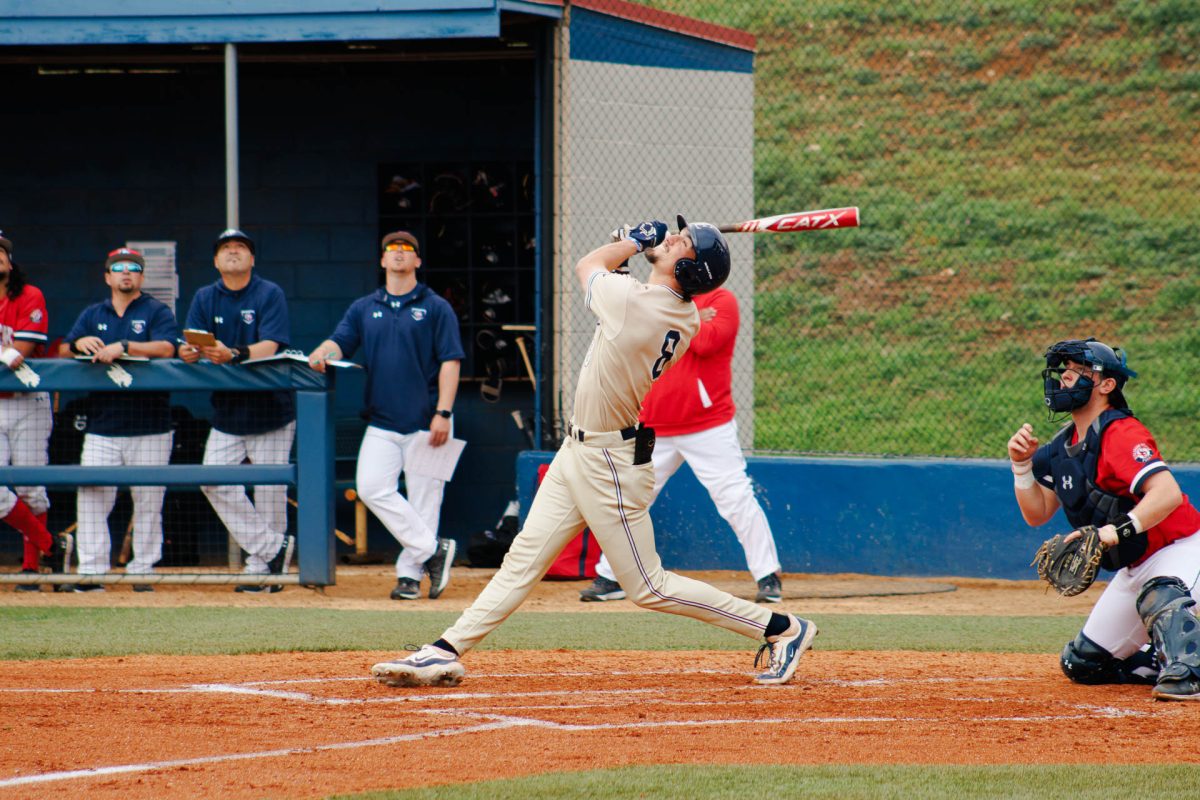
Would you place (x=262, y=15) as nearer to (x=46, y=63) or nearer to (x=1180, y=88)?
(x=46, y=63)

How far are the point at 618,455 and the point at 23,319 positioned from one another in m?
4.83

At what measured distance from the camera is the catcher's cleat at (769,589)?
7.71 m

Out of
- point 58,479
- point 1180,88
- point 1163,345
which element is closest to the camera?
point 58,479

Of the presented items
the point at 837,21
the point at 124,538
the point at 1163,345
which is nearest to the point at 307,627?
the point at 124,538

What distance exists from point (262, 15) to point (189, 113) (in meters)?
2.02

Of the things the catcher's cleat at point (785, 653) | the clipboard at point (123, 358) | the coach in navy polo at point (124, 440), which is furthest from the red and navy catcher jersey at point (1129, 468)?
the coach in navy polo at point (124, 440)

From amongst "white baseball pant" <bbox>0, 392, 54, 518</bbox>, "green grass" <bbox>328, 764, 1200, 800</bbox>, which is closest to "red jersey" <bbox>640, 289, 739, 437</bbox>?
"white baseball pant" <bbox>0, 392, 54, 518</bbox>

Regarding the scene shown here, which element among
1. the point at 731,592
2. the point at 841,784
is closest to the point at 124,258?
the point at 731,592

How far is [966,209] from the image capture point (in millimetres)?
14164

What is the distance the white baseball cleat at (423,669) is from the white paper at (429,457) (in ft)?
10.2

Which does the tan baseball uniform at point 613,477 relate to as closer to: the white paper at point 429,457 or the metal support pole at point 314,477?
the white paper at point 429,457

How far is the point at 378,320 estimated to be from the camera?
8219 mm

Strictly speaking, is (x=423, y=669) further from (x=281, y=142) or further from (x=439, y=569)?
(x=281, y=142)

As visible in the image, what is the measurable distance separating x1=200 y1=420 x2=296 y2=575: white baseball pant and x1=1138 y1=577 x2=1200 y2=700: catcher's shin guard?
4.93 metres
